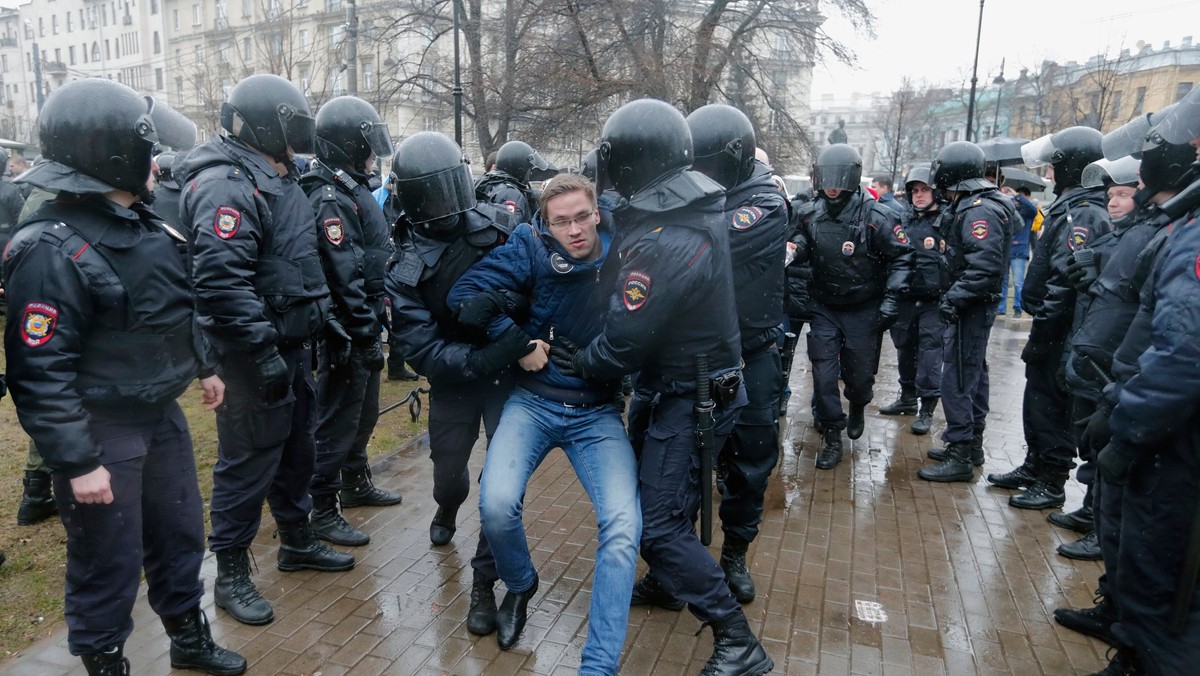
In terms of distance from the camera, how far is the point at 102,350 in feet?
8.61

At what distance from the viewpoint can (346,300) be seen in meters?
4.07

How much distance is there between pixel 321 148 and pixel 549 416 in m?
2.29

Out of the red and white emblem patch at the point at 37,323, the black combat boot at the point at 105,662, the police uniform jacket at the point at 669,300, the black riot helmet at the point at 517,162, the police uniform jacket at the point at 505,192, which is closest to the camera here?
the red and white emblem patch at the point at 37,323

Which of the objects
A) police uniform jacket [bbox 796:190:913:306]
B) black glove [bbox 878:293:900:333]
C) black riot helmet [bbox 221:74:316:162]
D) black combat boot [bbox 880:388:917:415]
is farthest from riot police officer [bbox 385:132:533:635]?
black combat boot [bbox 880:388:917:415]

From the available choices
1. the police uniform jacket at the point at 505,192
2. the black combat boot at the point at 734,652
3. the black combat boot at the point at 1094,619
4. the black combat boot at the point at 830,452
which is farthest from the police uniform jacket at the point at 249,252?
the black combat boot at the point at 1094,619

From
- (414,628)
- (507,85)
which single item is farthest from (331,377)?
(507,85)

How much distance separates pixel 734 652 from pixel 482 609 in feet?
3.84

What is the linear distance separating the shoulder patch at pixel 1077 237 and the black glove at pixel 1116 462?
7.63 feet

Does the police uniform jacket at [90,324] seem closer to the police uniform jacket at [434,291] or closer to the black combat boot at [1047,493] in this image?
the police uniform jacket at [434,291]

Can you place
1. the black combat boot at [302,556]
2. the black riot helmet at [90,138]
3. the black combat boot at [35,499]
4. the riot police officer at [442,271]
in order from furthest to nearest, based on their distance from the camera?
the black combat boot at [35,499]
the black combat boot at [302,556]
the riot police officer at [442,271]
the black riot helmet at [90,138]

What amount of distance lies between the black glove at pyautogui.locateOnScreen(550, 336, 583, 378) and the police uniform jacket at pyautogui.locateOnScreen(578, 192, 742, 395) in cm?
6

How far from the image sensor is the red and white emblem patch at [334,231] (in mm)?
3941

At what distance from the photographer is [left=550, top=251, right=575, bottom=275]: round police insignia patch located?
312cm

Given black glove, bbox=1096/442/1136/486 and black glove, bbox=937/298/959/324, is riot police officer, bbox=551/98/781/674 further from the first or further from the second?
black glove, bbox=937/298/959/324
